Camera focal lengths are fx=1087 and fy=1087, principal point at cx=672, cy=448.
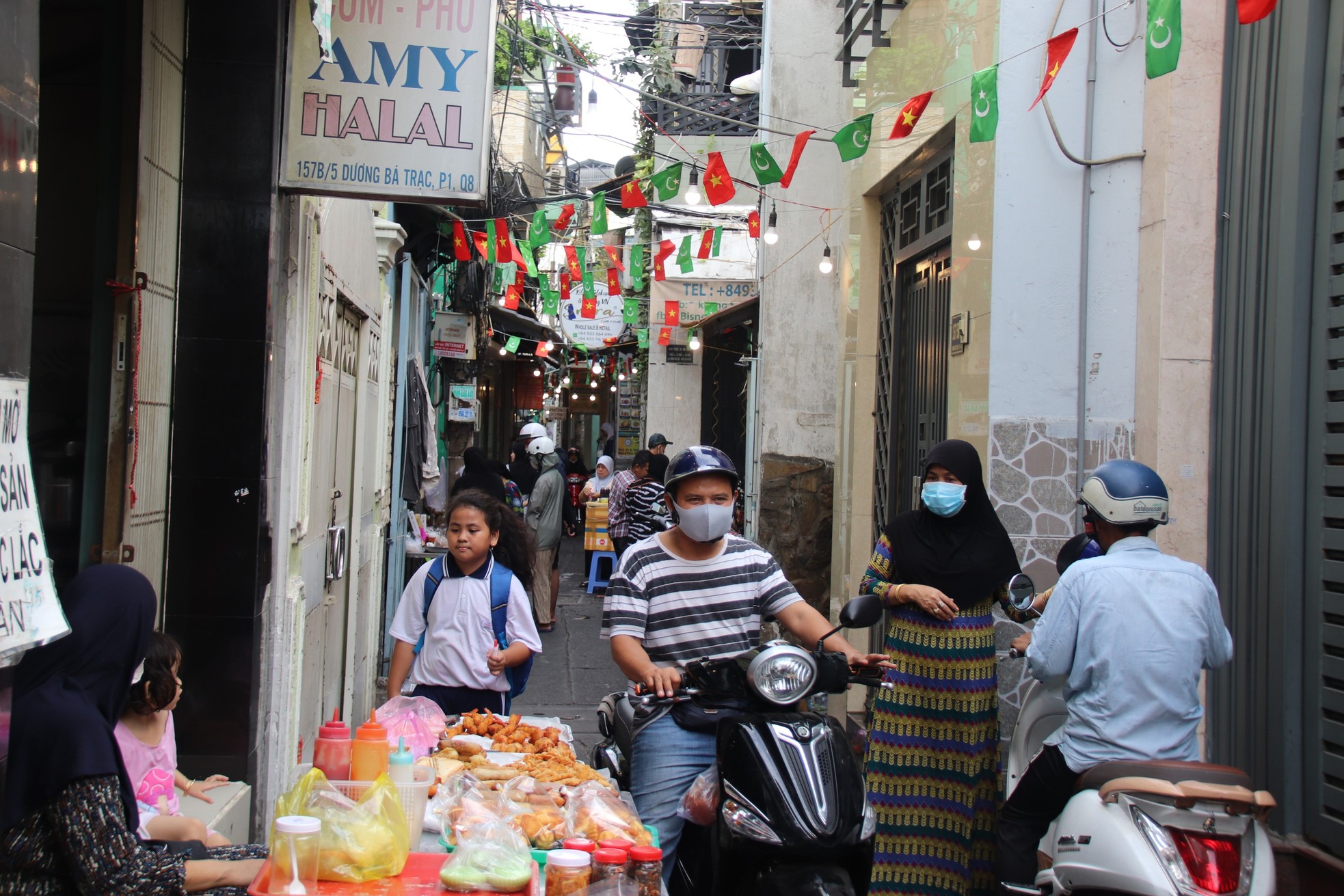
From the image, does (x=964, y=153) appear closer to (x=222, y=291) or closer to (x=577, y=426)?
(x=222, y=291)

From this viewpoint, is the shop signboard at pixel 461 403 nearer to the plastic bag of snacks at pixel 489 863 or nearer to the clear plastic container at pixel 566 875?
the plastic bag of snacks at pixel 489 863

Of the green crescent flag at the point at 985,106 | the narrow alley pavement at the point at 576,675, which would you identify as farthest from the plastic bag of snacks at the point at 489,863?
the green crescent flag at the point at 985,106

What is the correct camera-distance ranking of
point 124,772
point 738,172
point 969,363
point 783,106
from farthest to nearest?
point 738,172, point 783,106, point 969,363, point 124,772

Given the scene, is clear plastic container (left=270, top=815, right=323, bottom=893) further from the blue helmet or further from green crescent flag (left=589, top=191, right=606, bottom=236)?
green crescent flag (left=589, top=191, right=606, bottom=236)

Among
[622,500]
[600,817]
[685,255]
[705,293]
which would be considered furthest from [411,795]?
[705,293]

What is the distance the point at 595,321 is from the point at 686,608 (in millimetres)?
19399

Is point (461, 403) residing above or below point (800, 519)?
above

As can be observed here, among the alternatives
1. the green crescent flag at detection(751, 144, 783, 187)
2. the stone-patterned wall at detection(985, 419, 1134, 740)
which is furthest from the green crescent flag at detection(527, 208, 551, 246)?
the stone-patterned wall at detection(985, 419, 1134, 740)

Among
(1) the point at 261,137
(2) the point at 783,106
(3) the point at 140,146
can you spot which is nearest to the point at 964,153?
(1) the point at 261,137

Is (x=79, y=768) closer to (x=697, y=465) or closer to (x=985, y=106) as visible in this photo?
(x=697, y=465)

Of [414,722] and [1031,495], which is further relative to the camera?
[1031,495]

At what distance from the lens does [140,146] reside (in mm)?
3955

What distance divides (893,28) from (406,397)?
6.31 m

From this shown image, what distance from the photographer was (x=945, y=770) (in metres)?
4.85
